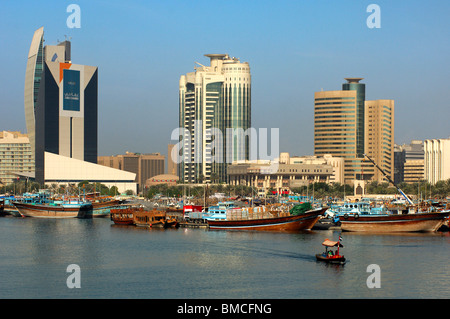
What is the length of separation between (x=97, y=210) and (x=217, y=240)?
63.7m

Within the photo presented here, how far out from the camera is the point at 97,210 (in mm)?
150000

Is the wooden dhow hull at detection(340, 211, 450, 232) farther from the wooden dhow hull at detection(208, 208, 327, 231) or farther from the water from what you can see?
the wooden dhow hull at detection(208, 208, 327, 231)

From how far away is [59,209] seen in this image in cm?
14488

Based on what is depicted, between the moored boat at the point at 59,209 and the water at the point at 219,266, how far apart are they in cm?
4401

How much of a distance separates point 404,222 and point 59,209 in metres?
71.3

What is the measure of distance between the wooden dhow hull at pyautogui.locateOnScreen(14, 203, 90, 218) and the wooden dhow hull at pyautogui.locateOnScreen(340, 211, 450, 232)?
63.0 meters

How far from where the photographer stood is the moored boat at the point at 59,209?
144625mm

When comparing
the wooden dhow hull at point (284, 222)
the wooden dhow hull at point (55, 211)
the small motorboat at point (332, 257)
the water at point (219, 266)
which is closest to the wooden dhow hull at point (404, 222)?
the water at point (219, 266)

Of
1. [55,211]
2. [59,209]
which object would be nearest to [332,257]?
[59,209]

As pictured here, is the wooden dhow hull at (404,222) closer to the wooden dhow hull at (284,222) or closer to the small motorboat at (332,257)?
the wooden dhow hull at (284,222)

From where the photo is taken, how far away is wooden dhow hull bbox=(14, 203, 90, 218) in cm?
14450

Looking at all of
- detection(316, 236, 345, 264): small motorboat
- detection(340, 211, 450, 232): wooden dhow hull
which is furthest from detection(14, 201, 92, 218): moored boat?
detection(316, 236, 345, 264): small motorboat
